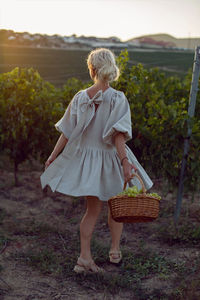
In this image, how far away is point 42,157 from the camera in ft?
16.8

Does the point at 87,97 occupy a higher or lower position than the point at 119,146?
higher

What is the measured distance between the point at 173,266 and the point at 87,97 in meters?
1.67

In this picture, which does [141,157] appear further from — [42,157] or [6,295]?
[6,295]

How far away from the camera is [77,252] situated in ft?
11.5

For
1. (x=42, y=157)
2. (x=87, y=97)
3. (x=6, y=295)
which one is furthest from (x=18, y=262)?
(x=42, y=157)

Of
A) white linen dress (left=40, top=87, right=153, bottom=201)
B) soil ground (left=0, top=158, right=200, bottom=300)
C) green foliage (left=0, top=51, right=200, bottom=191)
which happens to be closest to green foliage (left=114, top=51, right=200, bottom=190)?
green foliage (left=0, top=51, right=200, bottom=191)

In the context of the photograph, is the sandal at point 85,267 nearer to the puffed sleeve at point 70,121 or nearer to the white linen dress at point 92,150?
the white linen dress at point 92,150

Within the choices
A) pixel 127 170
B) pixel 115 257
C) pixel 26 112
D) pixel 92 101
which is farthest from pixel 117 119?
pixel 26 112

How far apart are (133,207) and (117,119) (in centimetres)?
69

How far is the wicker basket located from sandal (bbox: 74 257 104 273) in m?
0.59

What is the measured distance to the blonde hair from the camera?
279 cm

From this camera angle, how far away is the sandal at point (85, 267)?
3.07m

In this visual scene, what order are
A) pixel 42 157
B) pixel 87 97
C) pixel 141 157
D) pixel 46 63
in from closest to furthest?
pixel 87 97
pixel 141 157
pixel 42 157
pixel 46 63

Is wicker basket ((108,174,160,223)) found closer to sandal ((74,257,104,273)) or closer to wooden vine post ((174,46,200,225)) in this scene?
sandal ((74,257,104,273))
